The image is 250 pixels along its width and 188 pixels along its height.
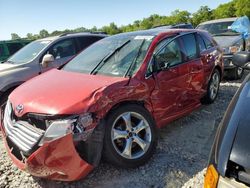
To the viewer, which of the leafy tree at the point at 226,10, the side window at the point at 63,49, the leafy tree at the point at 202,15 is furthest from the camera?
the leafy tree at the point at 202,15

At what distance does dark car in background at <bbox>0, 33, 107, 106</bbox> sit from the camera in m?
5.79

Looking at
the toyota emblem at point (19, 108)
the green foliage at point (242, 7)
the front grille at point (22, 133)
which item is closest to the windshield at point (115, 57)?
the toyota emblem at point (19, 108)

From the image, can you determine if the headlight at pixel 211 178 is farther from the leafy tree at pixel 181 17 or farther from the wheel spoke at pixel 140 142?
the leafy tree at pixel 181 17

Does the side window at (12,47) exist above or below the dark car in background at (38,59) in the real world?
below

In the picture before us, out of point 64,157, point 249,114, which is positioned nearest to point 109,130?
point 64,157

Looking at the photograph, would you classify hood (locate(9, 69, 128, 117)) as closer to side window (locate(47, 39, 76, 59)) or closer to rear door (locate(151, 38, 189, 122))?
rear door (locate(151, 38, 189, 122))

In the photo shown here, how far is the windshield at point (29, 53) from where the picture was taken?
6621mm

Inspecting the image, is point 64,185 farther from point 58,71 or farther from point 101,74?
point 58,71

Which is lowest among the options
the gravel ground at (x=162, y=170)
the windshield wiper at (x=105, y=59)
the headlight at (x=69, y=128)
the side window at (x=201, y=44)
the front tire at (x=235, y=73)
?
the front tire at (x=235, y=73)

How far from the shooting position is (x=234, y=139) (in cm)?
178

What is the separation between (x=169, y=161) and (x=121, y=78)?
1195 millimetres

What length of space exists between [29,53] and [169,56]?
13.0ft

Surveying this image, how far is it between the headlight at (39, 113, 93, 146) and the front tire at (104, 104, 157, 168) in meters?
0.31

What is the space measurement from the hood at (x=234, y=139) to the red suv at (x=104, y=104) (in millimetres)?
Result: 1431
